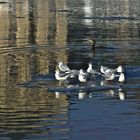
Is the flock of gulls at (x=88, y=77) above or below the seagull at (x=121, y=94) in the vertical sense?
above

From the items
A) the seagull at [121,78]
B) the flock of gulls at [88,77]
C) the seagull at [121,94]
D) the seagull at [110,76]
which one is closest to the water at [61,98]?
the seagull at [121,94]

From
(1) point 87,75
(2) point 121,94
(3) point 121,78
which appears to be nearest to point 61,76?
(1) point 87,75

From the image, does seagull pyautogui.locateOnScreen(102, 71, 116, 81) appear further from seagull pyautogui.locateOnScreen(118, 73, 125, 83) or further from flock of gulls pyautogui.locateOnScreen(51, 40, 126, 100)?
seagull pyautogui.locateOnScreen(118, 73, 125, 83)

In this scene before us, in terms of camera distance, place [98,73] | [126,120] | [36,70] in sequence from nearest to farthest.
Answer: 1. [126,120]
2. [98,73]
3. [36,70]

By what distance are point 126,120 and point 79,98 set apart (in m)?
4.02

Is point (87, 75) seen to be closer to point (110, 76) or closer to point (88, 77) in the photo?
point (88, 77)

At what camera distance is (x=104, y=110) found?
820 inches

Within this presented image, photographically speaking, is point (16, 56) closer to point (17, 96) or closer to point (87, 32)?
point (17, 96)

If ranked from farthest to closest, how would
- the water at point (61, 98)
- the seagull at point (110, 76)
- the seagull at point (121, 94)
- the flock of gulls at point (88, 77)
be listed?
1. the seagull at point (110, 76)
2. the flock of gulls at point (88, 77)
3. the seagull at point (121, 94)
4. the water at point (61, 98)

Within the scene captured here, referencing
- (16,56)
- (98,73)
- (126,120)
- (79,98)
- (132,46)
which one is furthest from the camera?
(132,46)

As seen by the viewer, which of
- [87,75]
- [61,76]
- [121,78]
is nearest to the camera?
[121,78]

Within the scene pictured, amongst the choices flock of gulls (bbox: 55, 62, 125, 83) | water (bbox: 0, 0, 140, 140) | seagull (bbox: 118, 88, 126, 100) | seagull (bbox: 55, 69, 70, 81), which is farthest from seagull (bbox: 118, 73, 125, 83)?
seagull (bbox: 55, 69, 70, 81)

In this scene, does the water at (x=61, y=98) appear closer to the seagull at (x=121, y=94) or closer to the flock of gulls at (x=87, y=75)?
the seagull at (x=121, y=94)

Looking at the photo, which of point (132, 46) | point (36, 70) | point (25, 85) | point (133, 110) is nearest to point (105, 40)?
point (132, 46)
